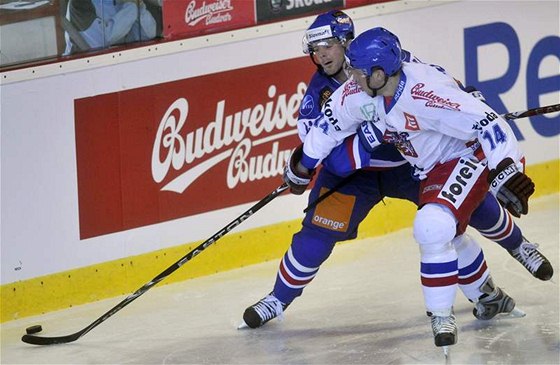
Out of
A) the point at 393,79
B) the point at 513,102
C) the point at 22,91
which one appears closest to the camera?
the point at 393,79

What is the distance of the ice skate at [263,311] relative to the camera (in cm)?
523

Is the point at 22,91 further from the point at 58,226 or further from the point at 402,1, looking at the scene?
the point at 402,1

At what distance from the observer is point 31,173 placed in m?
5.53

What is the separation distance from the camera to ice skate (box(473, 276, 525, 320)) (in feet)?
16.7

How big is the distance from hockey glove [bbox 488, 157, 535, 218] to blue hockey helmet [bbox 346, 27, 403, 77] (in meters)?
0.45

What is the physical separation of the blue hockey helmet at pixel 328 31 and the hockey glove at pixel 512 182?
840 mm

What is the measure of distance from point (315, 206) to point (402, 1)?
1.70 meters

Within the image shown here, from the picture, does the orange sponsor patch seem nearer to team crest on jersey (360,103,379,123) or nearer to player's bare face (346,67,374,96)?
team crest on jersey (360,103,379,123)

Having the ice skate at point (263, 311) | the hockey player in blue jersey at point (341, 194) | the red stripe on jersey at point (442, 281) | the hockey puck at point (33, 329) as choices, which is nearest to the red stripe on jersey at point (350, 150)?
the hockey player in blue jersey at point (341, 194)

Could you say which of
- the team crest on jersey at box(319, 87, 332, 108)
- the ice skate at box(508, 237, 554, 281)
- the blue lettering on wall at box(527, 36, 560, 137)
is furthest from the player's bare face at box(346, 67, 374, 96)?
the blue lettering on wall at box(527, 36, 560, 137)

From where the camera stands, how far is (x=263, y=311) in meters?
5.23

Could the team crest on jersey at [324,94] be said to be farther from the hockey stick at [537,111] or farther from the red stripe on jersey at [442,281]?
the red stripe on jersey at [442,281]

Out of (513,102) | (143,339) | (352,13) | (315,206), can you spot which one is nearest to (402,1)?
(352,13)

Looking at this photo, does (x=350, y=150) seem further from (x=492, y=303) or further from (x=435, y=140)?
(x=492, y=303)
